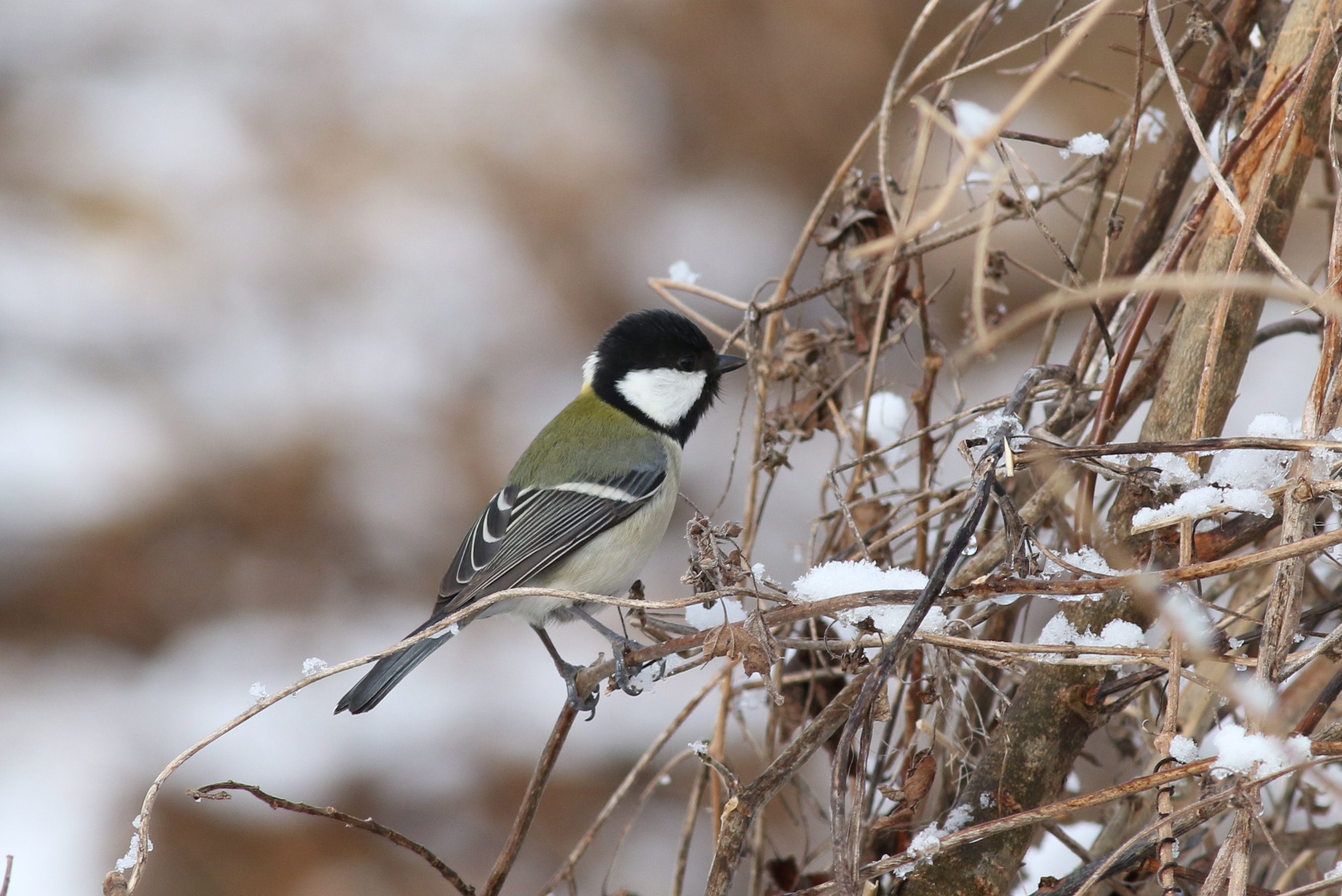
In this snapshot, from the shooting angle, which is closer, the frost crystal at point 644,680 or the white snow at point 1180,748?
the white snow at point 1180,748

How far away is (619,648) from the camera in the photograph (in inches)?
72.2

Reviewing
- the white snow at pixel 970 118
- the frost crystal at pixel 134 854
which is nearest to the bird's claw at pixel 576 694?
the frost crystal at pixel 134 854

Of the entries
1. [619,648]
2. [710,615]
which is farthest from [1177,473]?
[619,648]

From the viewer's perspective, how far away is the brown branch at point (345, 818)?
111cm

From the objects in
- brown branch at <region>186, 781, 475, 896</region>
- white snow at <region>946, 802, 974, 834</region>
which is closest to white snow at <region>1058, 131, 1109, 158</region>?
white snow at <region>946, 802, 974, 834</region>

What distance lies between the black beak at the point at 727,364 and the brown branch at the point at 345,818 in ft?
4.35

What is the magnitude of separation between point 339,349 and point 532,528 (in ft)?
6.13

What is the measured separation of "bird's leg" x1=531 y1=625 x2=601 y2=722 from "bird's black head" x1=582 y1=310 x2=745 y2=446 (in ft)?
2.08

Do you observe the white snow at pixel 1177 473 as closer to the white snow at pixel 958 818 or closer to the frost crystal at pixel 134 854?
the white snow at pixel 958 818

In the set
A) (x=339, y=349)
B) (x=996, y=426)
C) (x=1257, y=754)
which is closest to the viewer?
(x=1257, y=754)

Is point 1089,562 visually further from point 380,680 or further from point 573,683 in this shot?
point 380,680

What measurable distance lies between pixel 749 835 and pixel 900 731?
0.30 metres

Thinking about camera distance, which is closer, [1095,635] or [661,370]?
[1095,635]

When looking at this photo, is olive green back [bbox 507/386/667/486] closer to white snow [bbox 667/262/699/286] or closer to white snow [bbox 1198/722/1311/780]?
white snow [bbox 667/262/699/286]
